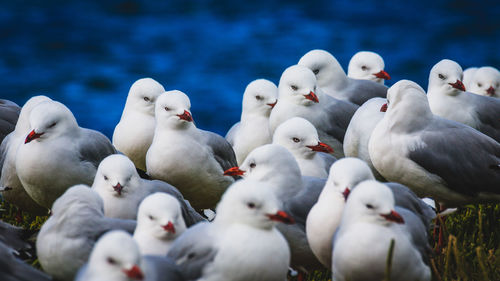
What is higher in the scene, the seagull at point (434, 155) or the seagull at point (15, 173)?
the seagull at point (434, 155)

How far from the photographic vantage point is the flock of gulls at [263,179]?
14.4 feet

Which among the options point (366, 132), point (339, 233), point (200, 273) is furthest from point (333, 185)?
point (366, 132)

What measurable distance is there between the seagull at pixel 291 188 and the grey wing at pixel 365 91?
2.58 m

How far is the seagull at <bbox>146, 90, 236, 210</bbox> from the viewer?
21.9 ft

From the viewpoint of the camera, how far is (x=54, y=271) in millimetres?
4820

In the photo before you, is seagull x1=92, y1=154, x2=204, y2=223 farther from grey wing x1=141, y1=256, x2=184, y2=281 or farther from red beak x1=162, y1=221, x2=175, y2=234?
grey wing x1=141, y1=256, x2=184, y2=281

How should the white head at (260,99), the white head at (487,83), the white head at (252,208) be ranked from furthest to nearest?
the white head at (487,83) → the white head at (260,99) → the white head at (252,208)

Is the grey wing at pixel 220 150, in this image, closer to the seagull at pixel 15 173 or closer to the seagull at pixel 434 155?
the seagull at pixel 434 155

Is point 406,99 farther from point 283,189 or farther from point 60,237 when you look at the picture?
point 60,237

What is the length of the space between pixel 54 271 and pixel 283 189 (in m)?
1.54

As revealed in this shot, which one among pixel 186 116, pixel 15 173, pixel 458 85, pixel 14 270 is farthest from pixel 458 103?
pixel 14 270

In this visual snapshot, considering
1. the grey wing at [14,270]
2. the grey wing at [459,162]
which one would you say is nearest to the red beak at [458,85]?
the grey wing at [459,162]

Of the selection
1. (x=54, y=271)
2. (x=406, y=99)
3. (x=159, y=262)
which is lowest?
(x=54, y=271)

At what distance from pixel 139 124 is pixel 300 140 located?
6.18 feet
